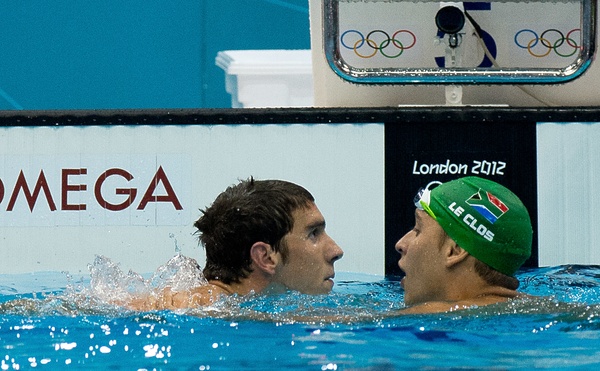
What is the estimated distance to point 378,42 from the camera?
4824 millimetres

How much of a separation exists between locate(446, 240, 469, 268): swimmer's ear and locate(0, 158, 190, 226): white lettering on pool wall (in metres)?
1.47

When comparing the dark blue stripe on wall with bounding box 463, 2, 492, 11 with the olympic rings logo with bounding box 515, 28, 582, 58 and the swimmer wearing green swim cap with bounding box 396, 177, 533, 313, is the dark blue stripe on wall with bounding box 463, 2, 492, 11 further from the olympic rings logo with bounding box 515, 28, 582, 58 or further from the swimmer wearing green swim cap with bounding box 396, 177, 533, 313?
the swimmer wearing green swim cap with bounding box 396, 177, 533, 313

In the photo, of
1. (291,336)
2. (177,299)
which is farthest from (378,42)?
(291,336)

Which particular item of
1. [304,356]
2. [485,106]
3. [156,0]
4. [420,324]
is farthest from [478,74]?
[156,0]

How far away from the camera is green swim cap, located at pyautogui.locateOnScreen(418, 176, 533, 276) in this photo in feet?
11.1

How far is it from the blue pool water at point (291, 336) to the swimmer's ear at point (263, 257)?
93 millimetres

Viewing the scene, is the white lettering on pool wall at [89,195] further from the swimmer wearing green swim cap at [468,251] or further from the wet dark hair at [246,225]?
the swimmer wearing green swim cap at [468,251]

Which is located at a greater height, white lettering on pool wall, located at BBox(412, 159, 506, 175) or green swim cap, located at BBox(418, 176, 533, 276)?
white lettering on pool wall, located at BBox(412, 159, 506, 175)

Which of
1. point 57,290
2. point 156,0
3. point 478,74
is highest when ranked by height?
point 156,0

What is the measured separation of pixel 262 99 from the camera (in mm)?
6691

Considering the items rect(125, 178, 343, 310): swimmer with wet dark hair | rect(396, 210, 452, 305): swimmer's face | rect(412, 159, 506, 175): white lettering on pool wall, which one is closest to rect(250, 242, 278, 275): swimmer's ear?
rect(125, 178, 343, 310): swimmer with wet dark hair

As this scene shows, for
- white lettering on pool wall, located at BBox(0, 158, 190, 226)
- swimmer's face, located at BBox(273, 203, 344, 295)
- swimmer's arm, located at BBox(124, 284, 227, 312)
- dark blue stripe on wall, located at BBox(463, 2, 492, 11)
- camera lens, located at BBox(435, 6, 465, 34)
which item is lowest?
swimmer's arm, located at BBox(124, 284, 227, 312)

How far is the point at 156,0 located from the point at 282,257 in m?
4.17

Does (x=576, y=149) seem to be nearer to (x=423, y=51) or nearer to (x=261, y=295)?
(x=423, y=51)
